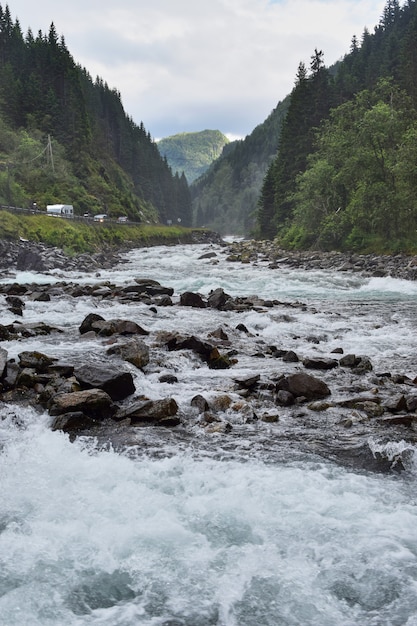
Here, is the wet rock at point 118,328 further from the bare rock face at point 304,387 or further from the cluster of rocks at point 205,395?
the bare rock face at point 304,387

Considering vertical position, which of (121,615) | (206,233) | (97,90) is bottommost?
(121,615)

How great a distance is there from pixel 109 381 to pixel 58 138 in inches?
3317

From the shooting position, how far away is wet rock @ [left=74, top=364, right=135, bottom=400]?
29.7 feet

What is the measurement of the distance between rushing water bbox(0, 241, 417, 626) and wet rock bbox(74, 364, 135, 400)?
1.26 meters

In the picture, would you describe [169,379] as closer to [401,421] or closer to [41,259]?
[401,421]

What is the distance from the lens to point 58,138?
3280 inches

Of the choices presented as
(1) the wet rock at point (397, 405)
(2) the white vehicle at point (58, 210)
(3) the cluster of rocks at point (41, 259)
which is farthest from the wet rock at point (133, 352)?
(2) the white vehicle at point (58, 210)

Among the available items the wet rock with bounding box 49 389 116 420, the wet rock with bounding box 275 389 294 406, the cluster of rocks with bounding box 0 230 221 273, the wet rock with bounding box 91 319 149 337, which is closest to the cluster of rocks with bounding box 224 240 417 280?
the cluster of rocks with bounding box 0 230 221 273

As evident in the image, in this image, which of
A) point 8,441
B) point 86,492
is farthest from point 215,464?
point 8,441

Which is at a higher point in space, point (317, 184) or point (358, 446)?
point (317, 184)

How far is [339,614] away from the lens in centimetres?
412

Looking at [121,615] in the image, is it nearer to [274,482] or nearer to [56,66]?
[274,482]

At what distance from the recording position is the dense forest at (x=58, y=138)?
6944 cm

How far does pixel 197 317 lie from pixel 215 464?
11.0 meters
